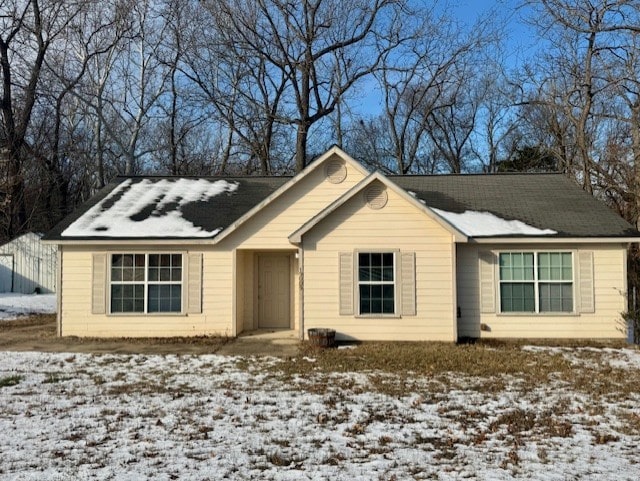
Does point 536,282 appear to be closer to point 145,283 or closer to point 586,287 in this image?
point 586,287

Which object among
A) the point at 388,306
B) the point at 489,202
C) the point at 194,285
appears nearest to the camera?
the point at 388,306

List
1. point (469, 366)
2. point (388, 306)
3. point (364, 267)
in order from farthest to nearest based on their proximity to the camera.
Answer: point (364, 267), point (388, 306), point (469, 366)

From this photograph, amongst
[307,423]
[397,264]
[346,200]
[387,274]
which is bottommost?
[307,423]

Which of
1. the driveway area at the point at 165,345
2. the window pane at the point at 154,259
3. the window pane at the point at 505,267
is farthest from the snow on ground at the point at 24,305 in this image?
the window pane at the point at 505,267

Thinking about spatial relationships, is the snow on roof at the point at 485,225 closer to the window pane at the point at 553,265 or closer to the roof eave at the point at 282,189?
the window pane at the point at 553,265

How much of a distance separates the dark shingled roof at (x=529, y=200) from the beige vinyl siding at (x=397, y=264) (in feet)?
5.98

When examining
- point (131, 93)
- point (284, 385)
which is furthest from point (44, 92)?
point (284, 385)

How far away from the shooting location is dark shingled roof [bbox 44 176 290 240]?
13602 millimetres

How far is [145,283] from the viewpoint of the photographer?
13242 millimetres

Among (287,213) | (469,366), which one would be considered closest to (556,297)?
(469,366)

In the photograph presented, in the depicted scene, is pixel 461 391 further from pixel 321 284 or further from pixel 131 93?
pixel 131 93

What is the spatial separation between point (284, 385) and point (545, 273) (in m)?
7.36

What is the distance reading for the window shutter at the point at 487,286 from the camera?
501 inches

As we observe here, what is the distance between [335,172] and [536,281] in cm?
546
